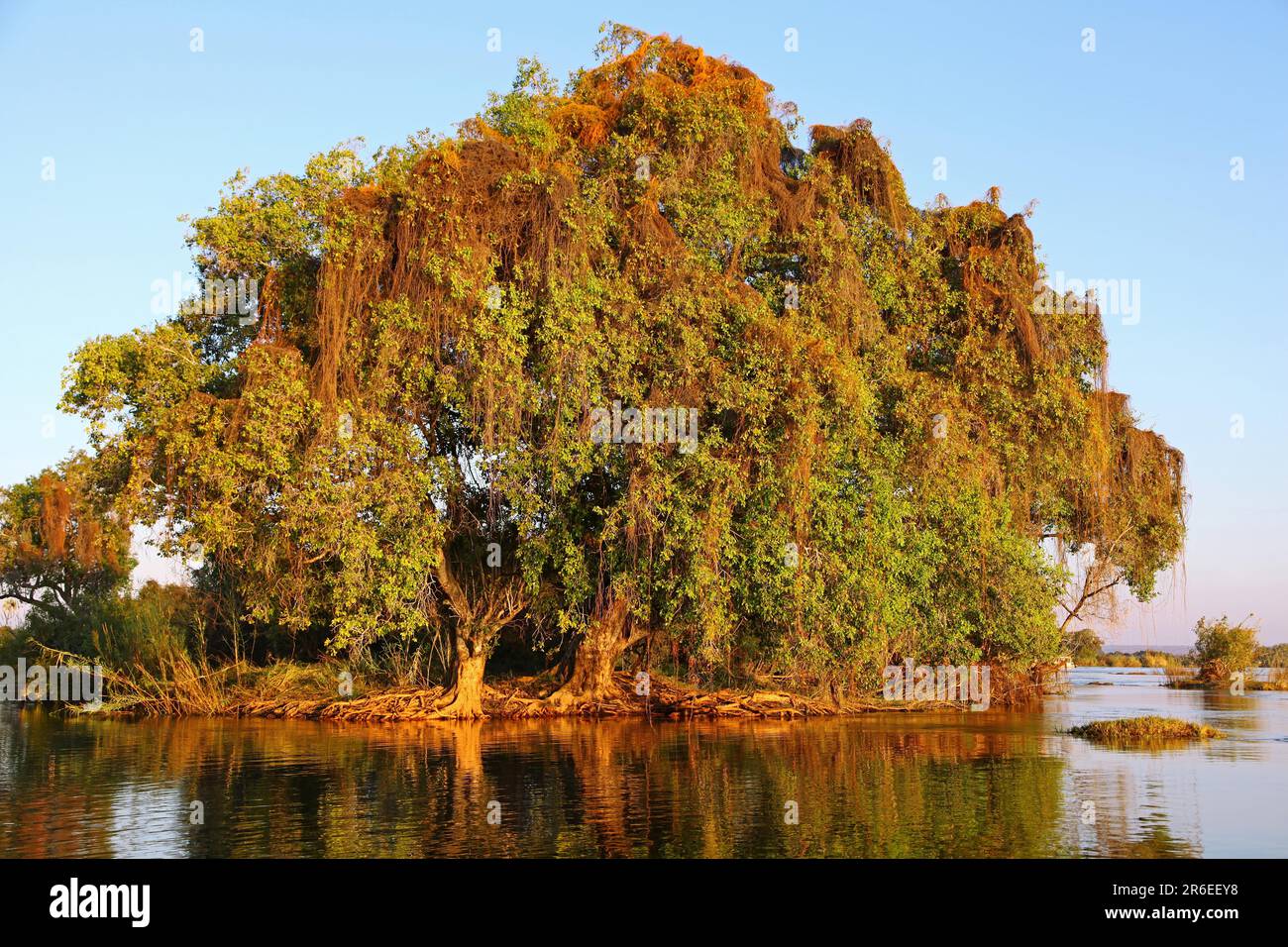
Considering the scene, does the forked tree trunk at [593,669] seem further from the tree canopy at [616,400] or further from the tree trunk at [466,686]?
the tree trunk at [466,686]

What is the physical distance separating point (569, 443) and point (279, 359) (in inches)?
268

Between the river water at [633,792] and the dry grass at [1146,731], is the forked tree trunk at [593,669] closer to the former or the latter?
the river water at [633,792]

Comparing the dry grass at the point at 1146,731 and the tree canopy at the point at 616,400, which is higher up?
the tree canopy at the point at 616,400

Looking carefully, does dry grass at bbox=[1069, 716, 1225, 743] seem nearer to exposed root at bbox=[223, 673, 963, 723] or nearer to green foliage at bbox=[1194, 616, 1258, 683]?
exposed root at bbox=[223, 673, 963, 723]

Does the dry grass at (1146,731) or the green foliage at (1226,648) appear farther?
the green foliage at (1226,648)

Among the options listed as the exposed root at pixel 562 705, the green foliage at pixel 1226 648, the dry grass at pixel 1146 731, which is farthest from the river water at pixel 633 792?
the green foliage at pixel 1226 648

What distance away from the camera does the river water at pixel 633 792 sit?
13.5 m

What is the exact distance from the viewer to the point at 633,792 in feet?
57.3

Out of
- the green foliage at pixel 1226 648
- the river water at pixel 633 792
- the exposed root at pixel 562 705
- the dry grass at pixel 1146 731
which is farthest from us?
the green foliage at pixel 1226 648

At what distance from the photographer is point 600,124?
1205 inches

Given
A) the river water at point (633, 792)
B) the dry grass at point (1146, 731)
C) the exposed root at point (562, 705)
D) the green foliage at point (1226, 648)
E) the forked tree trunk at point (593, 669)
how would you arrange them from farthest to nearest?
the green foliage at point (1226, 648) → the forked tree trunk at point (593, 669) → the exposed root at point (562, 705) → the dry grass at point (1146, 731) → the river water at point (633, 792)
